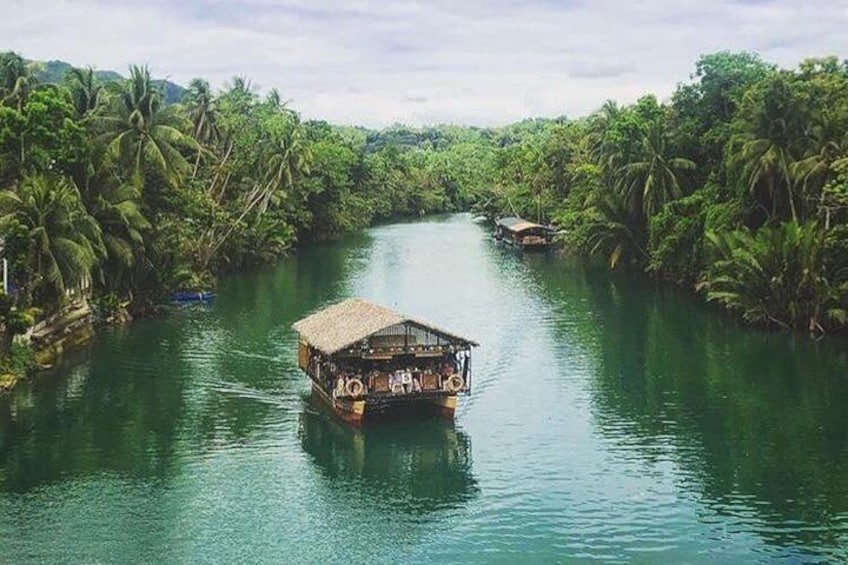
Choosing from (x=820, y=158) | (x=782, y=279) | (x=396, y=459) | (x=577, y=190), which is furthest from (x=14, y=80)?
(x=577, y=190)

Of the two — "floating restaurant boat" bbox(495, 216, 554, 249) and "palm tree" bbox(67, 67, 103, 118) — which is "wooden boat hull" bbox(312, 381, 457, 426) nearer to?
"palm tree" bbox(67, 67, 103, 118)

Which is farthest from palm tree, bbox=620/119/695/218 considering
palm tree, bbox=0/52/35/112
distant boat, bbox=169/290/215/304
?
palm tree, bbox=0/52/35/112

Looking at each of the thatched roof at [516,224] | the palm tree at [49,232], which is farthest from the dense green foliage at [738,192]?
the palm tree at [49,232]

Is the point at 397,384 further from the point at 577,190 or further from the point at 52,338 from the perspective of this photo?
the point at 577,190

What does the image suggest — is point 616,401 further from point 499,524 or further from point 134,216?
point 134,216

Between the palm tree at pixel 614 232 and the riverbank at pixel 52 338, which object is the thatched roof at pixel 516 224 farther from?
the riverbank at pixel 52 338

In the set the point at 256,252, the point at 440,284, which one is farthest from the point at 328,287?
the point at 256,252

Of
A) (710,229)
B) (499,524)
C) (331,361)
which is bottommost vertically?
(499,524)
